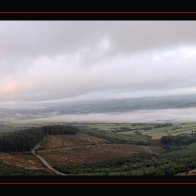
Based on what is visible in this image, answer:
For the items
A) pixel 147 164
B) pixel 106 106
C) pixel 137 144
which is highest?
pixel 106 106

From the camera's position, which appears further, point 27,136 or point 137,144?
point 137,144

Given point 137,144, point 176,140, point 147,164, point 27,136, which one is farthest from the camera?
point 137,144

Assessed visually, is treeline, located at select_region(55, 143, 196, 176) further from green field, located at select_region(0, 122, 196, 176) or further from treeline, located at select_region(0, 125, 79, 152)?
treeline, located at select_region(0, 125, 79, 152)

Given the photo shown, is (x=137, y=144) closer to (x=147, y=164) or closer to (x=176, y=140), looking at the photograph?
(x=147, y=164)

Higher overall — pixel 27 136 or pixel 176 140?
pixel 27 136

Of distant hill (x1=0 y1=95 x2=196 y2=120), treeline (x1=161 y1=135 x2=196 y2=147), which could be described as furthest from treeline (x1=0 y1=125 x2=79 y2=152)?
treeline (x1=161 y1=135 x2=196 y2=147)

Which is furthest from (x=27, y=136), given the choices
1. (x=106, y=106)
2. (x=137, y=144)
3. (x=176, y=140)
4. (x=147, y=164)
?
(x=176, y=140)

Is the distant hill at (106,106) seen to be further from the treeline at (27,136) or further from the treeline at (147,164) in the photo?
the treeline at (147,164)
